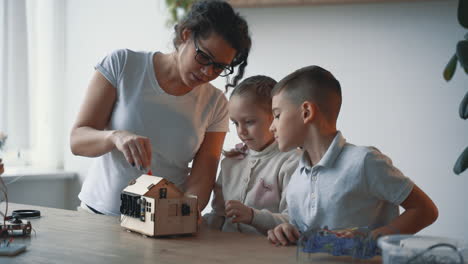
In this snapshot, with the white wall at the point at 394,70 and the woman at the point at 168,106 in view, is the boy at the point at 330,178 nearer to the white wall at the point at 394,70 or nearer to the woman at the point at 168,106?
the woman at the point at 168,106

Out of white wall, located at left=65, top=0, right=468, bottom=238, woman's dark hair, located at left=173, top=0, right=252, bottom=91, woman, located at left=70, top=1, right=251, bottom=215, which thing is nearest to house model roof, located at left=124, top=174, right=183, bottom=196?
woman, located at left=70, top=1, right=251, bottom=215

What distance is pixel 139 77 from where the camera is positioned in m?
1.94

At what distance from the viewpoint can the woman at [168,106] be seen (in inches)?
71.6

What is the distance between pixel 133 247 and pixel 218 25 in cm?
77

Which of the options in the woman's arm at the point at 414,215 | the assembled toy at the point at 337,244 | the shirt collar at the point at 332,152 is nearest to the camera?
the assembled toy at the point at 337,244

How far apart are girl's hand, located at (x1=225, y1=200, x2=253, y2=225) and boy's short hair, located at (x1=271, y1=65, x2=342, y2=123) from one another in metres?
0.33

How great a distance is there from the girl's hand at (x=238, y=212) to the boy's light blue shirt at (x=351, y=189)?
17cm

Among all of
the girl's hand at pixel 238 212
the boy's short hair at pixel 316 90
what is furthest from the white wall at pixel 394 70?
the girl's hand at pixel 238 212

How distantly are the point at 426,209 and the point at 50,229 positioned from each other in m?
0.96

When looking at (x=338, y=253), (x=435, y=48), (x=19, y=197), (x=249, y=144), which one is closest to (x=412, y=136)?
(x=435, y=48)

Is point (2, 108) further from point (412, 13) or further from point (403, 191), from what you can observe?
point (403, 191)

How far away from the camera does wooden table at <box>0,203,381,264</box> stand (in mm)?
1227

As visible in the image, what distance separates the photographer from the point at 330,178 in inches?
60.0

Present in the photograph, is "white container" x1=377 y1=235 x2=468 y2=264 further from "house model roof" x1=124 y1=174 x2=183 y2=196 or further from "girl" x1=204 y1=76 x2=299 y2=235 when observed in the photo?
"girl" x1=204 y1=76 x2=299 y2=235
